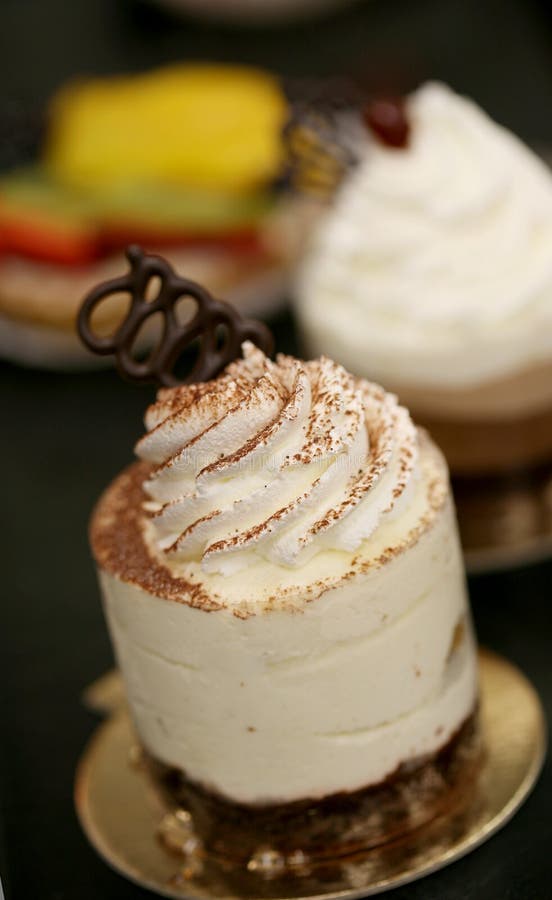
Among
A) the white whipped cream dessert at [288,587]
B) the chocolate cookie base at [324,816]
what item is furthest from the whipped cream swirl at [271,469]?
the chocolate cookie base at [324,816]

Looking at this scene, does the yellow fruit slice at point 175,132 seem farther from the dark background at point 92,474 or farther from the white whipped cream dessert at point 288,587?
the white whipped cream dessert at point 288,587

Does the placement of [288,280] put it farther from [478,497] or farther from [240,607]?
[240,607]

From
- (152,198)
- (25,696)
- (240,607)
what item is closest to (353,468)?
(240,607)

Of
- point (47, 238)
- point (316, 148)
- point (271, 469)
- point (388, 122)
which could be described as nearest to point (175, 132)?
point (47, 238)

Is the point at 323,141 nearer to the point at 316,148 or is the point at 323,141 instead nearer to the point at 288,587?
the point at 316,148

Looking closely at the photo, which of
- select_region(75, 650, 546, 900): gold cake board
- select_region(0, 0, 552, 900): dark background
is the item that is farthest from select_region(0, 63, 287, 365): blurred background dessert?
select_region(75, 650, 546, 900): gold cake board

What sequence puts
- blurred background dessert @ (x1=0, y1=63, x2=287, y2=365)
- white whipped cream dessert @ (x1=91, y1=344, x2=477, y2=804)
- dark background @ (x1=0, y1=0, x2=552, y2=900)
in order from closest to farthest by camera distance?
1. white whipped cream dessert @ (x1=91, y1=344, x2=477, y2=804)
2. dark background @ (x1=0, y1=0, x2=552, y2=900)
3. blurred background dessert @ (x1=0, y1=63, x2=287, y2=365)

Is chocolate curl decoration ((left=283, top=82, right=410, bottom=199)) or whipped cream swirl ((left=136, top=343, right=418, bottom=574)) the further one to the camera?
chocolate curl decoration ((left=283, top=82, right=410, bottom=199))

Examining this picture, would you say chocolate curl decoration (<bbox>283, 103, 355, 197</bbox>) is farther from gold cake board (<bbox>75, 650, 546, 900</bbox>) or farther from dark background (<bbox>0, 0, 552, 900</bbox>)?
gold cake board (<bbox>75, 650, 546, 900</bbox>)
